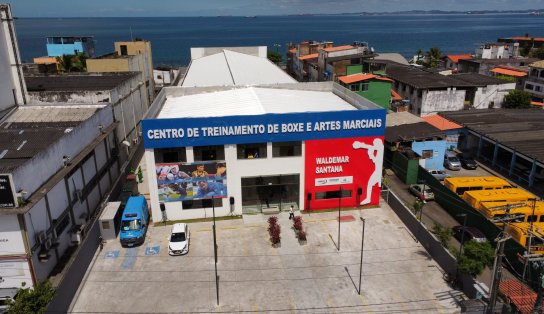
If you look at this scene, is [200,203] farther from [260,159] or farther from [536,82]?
[536,82]

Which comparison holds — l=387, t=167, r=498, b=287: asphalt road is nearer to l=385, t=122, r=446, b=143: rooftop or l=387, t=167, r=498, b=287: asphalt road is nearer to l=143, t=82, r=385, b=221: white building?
l=385, t=122, r=446, b=143: rooftop

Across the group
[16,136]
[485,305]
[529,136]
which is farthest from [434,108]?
[16,136]

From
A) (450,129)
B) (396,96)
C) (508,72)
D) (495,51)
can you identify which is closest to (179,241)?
(450,129)

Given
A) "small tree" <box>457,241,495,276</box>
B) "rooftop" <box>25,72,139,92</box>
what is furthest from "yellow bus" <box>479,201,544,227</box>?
"rooftop" <box>25,72,139,92</box>

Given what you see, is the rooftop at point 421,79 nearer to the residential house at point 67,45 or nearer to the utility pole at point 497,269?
the utility pole at point 497,269

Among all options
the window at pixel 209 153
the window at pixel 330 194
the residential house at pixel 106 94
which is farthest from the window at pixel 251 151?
the residential house at pixel 106 94
